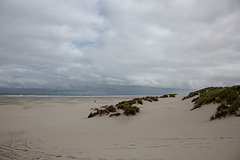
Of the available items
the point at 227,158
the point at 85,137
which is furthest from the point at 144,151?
the point at 85,137

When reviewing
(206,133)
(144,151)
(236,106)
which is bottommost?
(144,151)

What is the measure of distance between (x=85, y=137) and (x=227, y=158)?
4830 millimetres

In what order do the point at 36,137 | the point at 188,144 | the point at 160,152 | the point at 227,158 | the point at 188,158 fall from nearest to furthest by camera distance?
the point at 227,158, the point at 188,158, the point at 160,152, the point at 188,144, the point at 36,137

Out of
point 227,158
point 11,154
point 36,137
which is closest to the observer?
point 227,158

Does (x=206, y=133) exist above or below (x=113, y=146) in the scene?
above

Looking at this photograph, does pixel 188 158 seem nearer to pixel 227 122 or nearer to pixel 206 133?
pixel 206 133

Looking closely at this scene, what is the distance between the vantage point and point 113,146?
4.77m

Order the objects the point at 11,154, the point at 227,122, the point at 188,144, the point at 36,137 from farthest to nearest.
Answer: the point at 36,137, the point at 227,122, the point at 11,154, the point at 188,144

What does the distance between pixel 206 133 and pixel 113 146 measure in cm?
313

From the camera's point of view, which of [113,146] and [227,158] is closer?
[227,158]

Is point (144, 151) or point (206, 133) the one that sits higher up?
point (206, 133)

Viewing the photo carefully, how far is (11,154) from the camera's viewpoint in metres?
4.63

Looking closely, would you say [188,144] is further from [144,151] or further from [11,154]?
[11,154]

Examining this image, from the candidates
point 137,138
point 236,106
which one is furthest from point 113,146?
point 236,106
